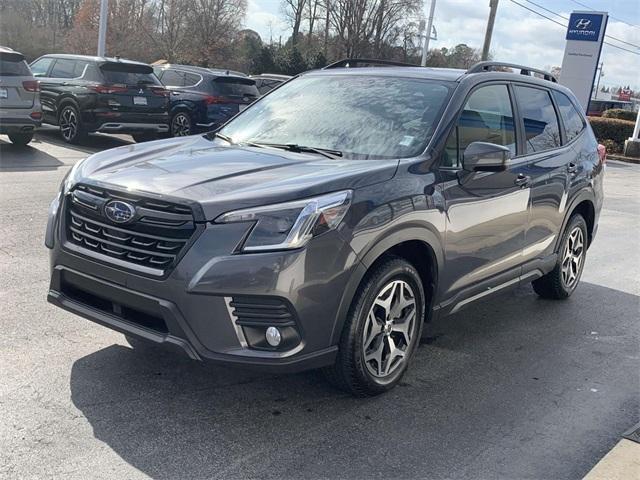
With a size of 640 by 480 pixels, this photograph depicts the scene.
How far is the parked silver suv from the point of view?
1180cm

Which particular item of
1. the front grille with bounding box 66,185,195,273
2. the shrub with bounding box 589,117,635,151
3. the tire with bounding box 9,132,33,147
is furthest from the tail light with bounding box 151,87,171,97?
the shrub with bounding box 589,117,635,151

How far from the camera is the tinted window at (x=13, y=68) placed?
11891 millimetres

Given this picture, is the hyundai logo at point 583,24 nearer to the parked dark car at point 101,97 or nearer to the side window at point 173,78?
the side window at point 173,78

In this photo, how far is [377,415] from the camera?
3.69m

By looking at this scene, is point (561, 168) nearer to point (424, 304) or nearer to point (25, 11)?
point (424, 304)

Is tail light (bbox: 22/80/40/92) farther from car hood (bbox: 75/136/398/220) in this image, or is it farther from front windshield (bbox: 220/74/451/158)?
car hood (bbox: 75/136/398/220)

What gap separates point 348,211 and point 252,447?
4.06ft

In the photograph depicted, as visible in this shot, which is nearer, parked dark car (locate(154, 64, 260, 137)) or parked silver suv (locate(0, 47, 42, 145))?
parked silver suv (locate(0, 47, 42, 145))

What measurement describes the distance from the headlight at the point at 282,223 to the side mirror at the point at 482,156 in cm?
127

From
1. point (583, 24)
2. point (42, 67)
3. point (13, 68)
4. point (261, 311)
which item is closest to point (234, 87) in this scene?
point (42, 67)

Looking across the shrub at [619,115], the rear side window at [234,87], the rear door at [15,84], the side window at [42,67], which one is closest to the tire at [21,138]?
the rear door at [15,84]

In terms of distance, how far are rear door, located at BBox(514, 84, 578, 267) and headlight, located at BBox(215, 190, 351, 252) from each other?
7.55ft

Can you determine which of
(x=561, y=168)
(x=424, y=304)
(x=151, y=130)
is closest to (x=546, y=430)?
(x=424, y=304)

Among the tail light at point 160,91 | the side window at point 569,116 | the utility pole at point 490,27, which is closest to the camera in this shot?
the side window at point 569,116
